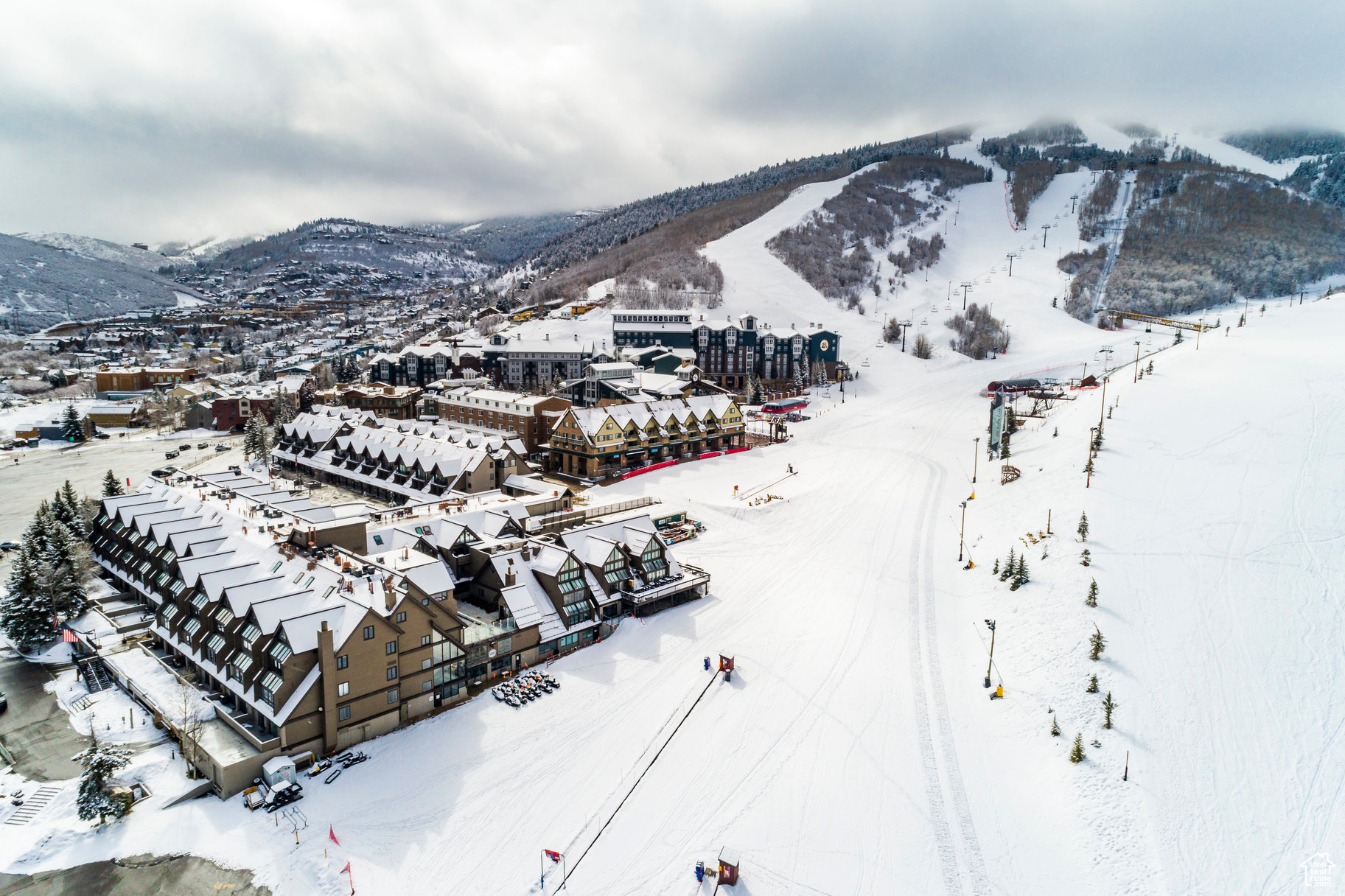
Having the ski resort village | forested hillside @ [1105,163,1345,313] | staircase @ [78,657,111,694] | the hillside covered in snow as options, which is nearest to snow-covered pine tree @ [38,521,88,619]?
the ski resort village

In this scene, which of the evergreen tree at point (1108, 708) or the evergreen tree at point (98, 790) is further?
the evergreen tree at point (1108, 708)

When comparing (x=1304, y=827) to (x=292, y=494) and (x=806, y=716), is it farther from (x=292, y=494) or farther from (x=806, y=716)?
(x=292, y=494)

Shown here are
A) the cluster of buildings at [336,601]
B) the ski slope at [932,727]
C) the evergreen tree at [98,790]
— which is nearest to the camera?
the ski slope at [932,727]

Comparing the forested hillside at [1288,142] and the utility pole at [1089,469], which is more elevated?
the forested hillside at [1288,142]

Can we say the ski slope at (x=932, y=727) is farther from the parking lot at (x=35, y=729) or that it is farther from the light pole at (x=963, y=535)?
the parking lot at (x=35, y=729)

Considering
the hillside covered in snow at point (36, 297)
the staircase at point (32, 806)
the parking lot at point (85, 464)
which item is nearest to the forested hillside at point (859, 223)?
the parking lot at point (85, 464)

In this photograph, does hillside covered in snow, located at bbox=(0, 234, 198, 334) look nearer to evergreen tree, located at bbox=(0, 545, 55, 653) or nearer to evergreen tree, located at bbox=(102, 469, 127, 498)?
evergreen tree, located at bbox=(102, 469, 127, 498)

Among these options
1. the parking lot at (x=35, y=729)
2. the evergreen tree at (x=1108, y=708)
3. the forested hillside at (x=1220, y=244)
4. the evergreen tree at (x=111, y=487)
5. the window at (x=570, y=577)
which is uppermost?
the forested hillside at (x=1220, y=244)
